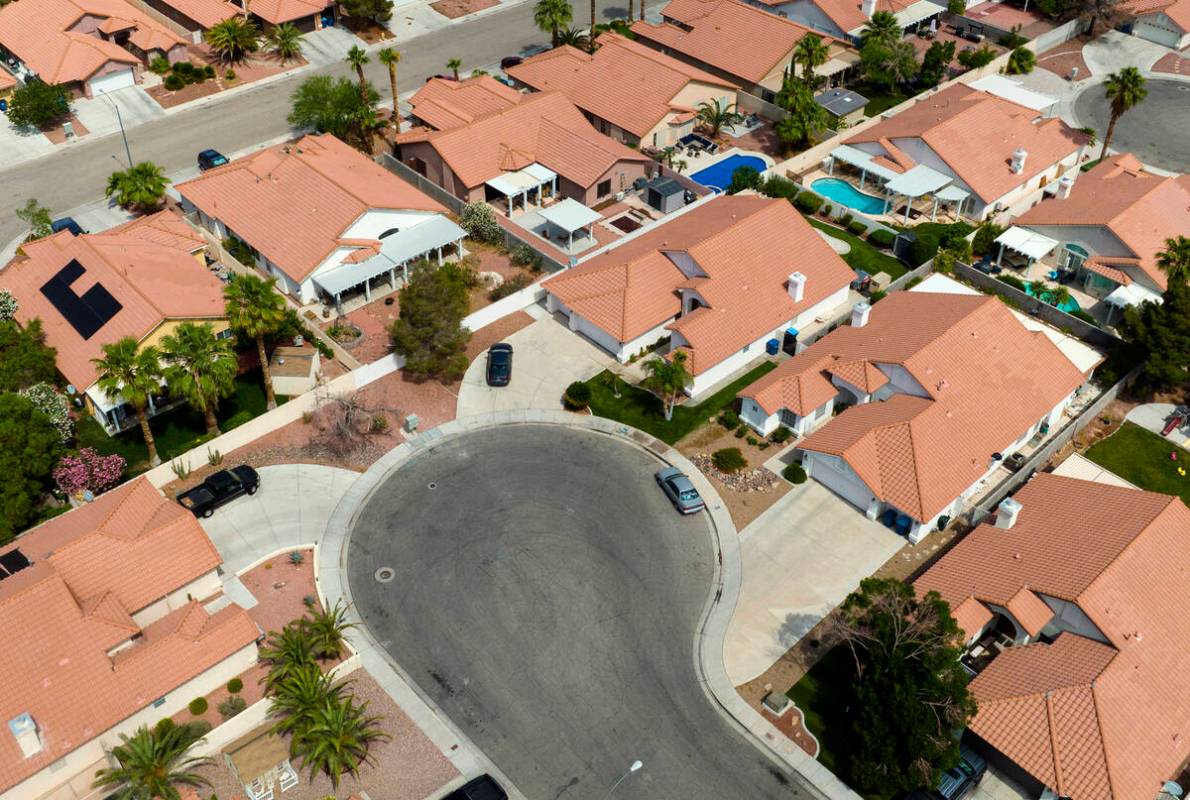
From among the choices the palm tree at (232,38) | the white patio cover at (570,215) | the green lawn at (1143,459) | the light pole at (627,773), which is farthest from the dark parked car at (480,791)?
the palm tree at (232,38)

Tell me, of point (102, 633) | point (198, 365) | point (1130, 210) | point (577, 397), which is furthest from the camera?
point (1130, 210)

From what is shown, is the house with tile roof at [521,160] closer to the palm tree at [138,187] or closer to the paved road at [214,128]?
the paved road at [214,128]

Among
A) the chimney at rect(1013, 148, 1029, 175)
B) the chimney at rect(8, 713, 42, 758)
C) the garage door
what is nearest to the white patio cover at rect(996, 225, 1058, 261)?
the chimney at rect(1013, 148, 1029, 175)

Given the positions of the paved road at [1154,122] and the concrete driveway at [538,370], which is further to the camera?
the paved road at [1154,122]

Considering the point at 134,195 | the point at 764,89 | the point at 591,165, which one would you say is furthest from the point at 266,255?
the point at 764,89

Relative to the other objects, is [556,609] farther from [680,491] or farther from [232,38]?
[232,38]

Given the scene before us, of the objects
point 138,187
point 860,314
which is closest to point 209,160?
point 138,187
